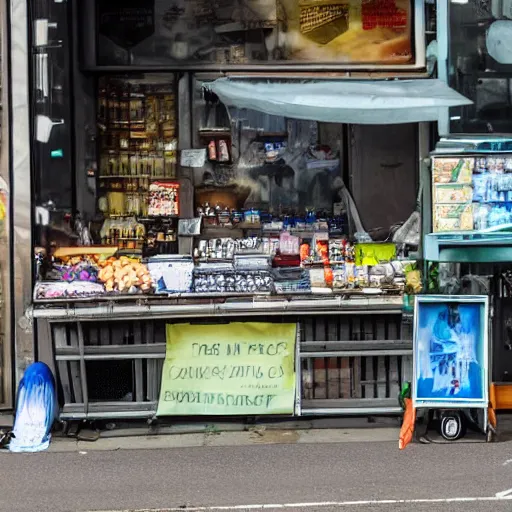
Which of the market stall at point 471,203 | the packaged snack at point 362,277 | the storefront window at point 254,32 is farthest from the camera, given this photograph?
the storefront window at point 254,32

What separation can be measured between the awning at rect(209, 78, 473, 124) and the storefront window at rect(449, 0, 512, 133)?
0.23m

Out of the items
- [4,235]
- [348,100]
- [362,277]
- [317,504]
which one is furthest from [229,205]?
[317,504]

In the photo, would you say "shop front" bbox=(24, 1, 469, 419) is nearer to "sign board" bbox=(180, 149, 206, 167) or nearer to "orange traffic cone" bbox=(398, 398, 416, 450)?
"sign board" bbox=(180, 149, 206, 167)

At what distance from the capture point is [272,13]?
9047 mm

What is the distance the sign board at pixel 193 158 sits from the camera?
910 cm

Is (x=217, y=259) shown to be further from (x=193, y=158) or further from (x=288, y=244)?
(x=193, y=158)

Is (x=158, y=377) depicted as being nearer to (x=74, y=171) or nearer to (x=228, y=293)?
(x=228, y=293)

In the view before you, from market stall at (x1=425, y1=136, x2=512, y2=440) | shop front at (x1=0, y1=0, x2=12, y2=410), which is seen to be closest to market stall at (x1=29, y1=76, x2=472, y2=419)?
shop front at (x1=0, y1=0, x2=12, y2=410)

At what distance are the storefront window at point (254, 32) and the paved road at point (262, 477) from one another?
12.8ft

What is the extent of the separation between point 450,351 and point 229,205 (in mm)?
2876

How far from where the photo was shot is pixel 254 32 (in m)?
9.10

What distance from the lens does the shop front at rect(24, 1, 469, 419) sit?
8.03 metres

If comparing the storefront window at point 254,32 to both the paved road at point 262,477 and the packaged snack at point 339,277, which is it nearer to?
the packaged snack at point 339,277

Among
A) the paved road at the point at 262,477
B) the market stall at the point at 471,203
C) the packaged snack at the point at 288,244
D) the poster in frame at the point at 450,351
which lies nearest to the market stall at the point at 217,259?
the packaged snack at the point at 288,244
